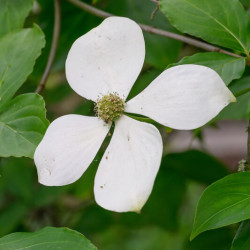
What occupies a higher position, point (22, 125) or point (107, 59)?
point (107, 59)

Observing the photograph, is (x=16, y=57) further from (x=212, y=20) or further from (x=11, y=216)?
(x=11, y=216)

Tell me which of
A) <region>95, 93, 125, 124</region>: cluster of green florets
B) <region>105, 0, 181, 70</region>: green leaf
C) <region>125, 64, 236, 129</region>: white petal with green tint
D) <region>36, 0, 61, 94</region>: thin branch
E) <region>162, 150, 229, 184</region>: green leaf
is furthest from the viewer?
<region>162, 150, 229, 184</region>: green leaf

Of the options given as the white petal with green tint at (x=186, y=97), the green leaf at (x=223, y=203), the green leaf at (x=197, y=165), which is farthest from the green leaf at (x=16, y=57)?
the green leaf at (x=197, y=165)

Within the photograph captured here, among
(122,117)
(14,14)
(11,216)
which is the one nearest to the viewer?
(122,117)

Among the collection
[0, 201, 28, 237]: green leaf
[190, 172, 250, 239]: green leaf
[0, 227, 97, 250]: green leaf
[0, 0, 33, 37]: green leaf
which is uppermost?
[190, 172, 250, 239]: green leaf

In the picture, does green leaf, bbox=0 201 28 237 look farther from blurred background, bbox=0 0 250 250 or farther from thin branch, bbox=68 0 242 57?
→ thin branch, bbox=68 0 242 57

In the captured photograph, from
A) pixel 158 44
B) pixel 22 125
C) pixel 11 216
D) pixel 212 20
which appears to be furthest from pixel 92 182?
pixel 212 20

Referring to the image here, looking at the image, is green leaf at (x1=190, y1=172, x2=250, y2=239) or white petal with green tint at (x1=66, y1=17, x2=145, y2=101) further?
white petal with green tint at (x1=66, y1=17, x2=145, y2=101)

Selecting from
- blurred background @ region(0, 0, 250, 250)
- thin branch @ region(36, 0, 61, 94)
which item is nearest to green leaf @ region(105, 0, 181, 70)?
blurred background @ region(0, 0, 250, 250)
